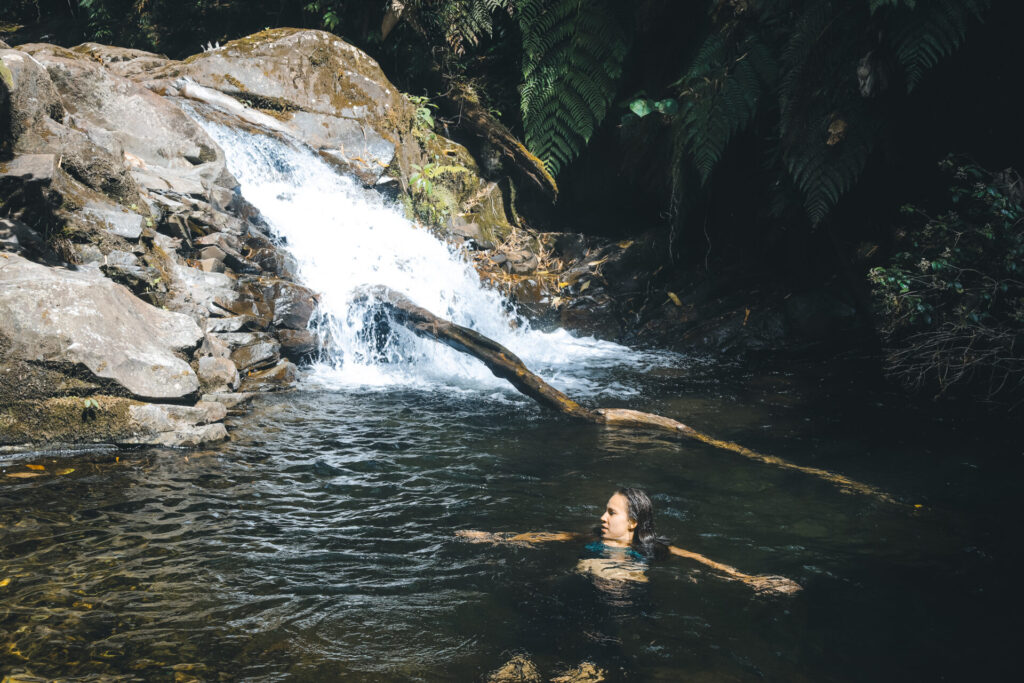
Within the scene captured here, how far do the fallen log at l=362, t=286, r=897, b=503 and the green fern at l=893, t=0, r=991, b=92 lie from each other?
2.99 m

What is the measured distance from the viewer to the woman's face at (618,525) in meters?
3.21

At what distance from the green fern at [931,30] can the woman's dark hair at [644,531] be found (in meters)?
3.87

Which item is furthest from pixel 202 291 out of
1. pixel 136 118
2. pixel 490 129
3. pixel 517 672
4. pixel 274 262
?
pixel 490 129

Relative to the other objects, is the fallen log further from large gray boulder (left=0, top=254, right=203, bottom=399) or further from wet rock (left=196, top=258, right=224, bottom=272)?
large gray boulder (left=0, top=254, right=203, bottom=399)

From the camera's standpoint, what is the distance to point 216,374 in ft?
18.3

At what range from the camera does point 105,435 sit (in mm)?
4367

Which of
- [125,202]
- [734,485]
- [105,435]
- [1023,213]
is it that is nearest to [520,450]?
[734,485]

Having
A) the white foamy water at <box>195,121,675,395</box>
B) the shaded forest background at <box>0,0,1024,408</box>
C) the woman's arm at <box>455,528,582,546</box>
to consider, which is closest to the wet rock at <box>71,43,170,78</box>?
the white foamy water at <box>195,121,675,395</box>

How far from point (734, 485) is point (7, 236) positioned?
19.3 feet

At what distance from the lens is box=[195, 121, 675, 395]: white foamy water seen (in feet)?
23.4

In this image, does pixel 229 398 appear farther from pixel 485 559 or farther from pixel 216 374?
pixel 485 559

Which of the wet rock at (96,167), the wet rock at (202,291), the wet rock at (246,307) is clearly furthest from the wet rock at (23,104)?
the wet rock at (246,307)

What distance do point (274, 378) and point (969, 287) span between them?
19.8 feet

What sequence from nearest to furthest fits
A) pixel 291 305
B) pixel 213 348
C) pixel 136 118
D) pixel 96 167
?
pixel 213 348, pixel 96 167, pixel 291 305, pixel 136 118
